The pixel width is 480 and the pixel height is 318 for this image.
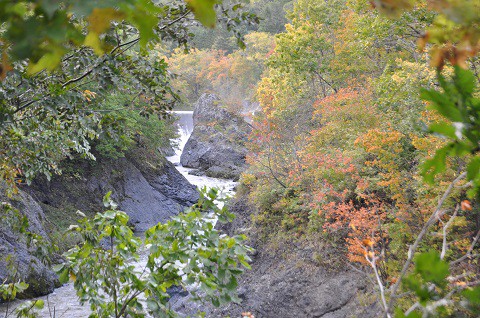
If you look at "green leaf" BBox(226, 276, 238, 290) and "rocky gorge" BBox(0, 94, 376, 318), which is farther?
"rocky gorge" BBox(0, 94, 376, 318)

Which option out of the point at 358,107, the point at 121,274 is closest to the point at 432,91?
the point at 121,274

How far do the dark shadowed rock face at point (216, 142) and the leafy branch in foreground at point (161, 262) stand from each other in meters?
21.5

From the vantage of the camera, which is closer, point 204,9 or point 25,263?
point 204,9

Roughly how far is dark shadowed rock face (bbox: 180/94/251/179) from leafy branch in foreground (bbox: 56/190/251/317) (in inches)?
845

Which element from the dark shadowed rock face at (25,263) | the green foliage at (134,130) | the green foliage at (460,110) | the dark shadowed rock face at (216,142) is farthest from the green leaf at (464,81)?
the dark shadowed rock face at (216,142)

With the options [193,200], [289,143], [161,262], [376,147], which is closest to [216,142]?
[193,200]

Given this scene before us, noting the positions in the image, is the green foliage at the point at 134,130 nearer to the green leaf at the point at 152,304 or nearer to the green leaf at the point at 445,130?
the green leaf at the point at 152,304

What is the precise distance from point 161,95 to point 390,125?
19.7ft

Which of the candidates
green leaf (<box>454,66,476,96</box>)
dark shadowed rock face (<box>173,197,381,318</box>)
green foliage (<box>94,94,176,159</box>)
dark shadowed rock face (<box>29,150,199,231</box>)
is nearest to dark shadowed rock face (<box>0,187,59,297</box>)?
dark shadowed rock face (<box>173,197,381,318</box>)

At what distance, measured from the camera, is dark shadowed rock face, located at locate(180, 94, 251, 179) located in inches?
1017

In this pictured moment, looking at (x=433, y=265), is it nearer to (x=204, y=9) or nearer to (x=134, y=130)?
(x=204, y=9)

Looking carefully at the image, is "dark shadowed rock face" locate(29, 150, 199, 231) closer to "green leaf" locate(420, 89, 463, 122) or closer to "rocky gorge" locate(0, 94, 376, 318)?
"rocky gorge" locate(0, 94, 376, 318)

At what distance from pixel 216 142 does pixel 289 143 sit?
14553 mm

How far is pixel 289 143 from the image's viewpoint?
1327cm
